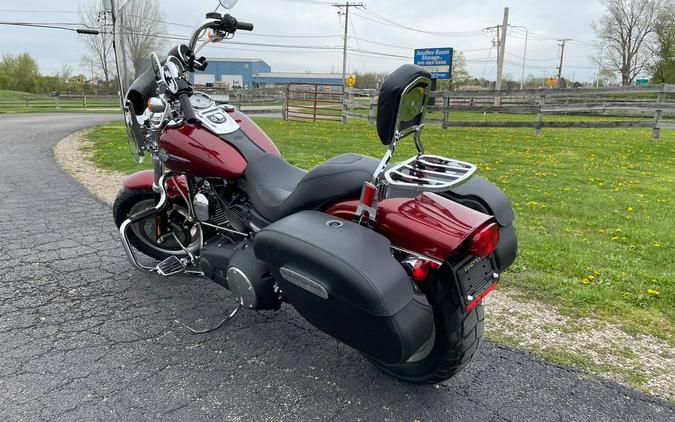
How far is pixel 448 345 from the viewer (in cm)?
208

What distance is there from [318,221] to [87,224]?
3.71m

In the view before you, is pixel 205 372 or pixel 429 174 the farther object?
pixel 205 372

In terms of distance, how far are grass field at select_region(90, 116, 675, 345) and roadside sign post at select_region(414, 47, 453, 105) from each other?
48.1ft

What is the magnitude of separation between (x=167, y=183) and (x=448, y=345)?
215cm

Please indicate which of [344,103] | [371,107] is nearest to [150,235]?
[371,107]

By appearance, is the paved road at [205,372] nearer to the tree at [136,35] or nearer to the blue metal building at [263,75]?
the tree at [136,35]

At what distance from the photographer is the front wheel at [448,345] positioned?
2029 mm

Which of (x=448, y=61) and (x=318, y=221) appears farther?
(x=448, y=61)

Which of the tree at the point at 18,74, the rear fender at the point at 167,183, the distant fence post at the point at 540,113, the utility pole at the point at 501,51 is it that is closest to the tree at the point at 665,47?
the utility pole at the point at 501,51

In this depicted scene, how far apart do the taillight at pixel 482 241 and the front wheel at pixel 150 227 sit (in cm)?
212

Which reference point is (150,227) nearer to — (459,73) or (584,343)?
(584,343)

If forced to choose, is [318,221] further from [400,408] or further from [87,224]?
[87,224]

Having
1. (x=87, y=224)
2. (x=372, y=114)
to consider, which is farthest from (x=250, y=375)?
(x=372, y=114)

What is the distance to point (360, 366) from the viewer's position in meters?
2.53
